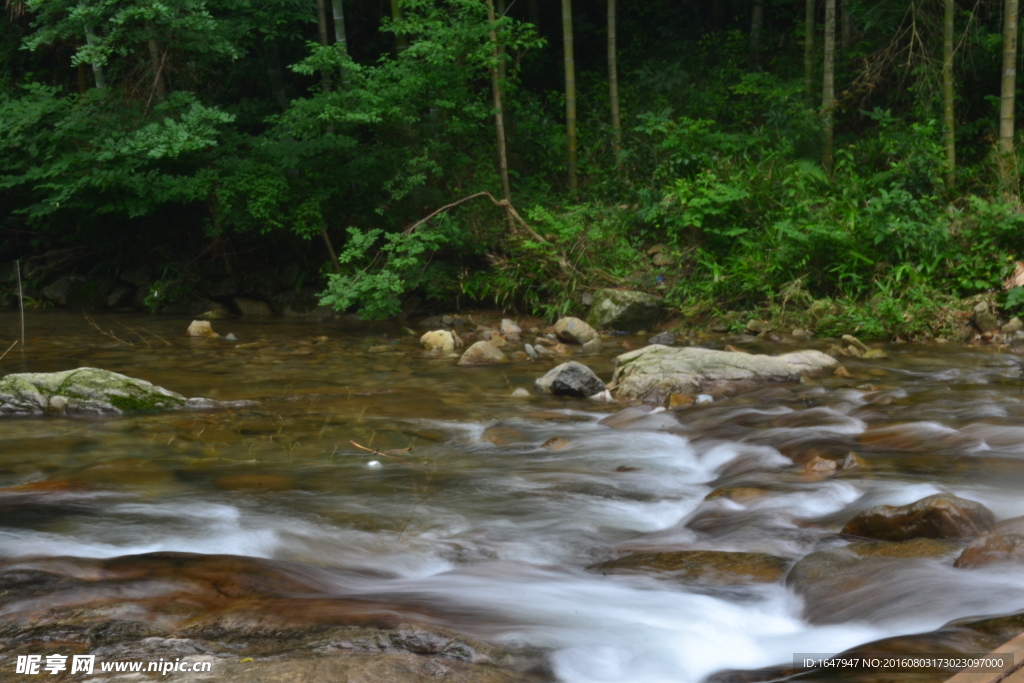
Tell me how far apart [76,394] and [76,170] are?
5.41 m

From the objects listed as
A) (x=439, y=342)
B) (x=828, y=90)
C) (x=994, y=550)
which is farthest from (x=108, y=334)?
(x=994, y=550)

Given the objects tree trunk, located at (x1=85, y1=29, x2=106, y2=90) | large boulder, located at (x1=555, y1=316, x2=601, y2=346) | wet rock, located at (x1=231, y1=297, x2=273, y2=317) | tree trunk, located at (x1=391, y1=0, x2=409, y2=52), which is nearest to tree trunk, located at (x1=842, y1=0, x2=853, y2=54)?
tree trunk, located at (x1=391, y1=0, x2=409, y2=52)

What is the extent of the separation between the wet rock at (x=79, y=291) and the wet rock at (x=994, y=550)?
39.7ft

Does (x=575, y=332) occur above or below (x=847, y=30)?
below

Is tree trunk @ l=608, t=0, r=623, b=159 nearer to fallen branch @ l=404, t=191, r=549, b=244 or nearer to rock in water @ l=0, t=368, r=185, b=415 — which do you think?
fallen branch @ l=404, t=191, r=549, b=244

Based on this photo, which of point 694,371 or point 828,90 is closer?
point 694,371

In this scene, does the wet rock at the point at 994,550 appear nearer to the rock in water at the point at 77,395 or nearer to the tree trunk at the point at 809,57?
the rock in water at the point at 77,395

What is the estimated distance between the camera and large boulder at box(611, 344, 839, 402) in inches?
254

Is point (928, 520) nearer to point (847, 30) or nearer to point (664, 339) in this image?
point (664, 339)

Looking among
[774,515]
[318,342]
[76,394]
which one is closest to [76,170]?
[318,342]

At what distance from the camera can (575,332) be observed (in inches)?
345

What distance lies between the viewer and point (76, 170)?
10297 mm

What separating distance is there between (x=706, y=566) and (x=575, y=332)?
18.1 ft

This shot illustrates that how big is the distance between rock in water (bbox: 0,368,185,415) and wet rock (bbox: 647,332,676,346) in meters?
4.60
